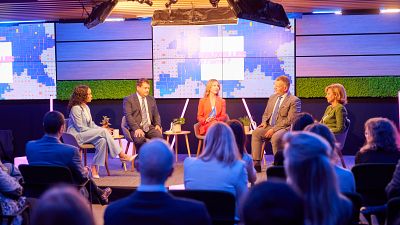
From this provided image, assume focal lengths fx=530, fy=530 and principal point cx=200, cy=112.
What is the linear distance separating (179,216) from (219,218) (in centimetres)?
106

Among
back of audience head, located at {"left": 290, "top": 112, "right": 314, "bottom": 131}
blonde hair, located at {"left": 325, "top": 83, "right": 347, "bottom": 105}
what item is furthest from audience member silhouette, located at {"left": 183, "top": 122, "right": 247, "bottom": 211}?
blonde hair, located at {"left": 325, "top": 83, "right": 347, "bottom": 105}

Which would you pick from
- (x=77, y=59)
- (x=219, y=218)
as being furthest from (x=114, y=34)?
(x=219, y=218)

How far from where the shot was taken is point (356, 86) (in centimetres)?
925

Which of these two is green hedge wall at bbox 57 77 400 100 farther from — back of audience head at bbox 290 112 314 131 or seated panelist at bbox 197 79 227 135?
back of audience head at bbox 290 112 314 131

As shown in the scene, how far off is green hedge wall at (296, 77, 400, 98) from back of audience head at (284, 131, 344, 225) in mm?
7166

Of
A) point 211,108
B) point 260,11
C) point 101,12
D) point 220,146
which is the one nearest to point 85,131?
point 101,12

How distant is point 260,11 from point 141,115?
94.7 inches

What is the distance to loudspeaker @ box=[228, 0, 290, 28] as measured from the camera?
7.49m

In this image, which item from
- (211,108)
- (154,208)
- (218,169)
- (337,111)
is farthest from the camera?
(211,108)

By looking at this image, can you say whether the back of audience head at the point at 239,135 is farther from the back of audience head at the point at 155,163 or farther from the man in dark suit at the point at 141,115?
the man in dark suit at the point at 141,115

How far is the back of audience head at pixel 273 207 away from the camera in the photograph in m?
1.53

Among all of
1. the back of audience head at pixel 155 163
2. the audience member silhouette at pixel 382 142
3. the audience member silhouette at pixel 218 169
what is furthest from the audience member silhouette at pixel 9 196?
the audience member silhouette at pixel 382 142

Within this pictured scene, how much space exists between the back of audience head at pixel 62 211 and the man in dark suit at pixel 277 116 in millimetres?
6409

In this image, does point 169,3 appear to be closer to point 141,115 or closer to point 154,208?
point 141,115
